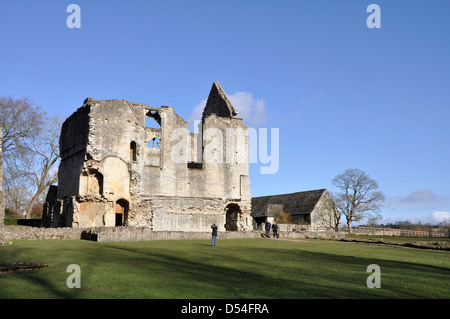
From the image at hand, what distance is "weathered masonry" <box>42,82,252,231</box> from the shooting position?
2792 centimetres

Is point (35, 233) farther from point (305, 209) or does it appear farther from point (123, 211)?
point (305, 209)

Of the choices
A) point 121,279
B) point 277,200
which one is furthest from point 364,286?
point 277,200

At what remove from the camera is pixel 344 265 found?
11.5 metres

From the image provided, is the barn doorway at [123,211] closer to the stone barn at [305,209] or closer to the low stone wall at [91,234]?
the low stone wall at [91,234]

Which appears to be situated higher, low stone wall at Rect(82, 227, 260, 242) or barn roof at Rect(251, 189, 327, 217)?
barn roof at Rect(251, 189, 327, 217)

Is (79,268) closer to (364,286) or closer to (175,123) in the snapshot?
(364,286)

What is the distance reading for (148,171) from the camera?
99.7ft

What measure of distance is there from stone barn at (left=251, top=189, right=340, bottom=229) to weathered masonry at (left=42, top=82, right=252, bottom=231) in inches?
619

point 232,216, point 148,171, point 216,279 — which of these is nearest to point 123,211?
point 148,171

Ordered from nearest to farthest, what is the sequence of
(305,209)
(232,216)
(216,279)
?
(216,279), (232,216), (305,209)

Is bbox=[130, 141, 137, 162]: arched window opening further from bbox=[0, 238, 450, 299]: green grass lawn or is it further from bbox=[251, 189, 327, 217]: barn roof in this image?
bbox=[251, 189, 327, 217]: barn roof

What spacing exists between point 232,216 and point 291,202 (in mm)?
19503

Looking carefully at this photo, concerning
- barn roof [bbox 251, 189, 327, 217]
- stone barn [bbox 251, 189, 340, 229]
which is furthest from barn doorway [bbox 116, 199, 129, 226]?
barn roof [bbox 251, 189, 327, 217]
